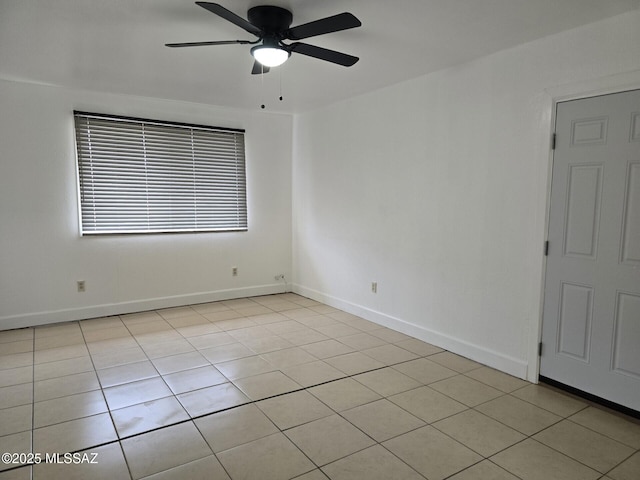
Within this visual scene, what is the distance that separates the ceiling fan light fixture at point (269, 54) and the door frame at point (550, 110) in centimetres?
184

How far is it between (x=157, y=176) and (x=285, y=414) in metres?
3.40

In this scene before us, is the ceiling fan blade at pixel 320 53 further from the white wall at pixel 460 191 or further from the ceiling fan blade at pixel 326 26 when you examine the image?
the white wall at pixel 460 191

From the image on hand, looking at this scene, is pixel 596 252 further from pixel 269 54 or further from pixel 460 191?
pixel 269 54

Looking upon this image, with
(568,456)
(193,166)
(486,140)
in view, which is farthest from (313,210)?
(568,456)

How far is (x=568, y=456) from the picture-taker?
2.16 meters

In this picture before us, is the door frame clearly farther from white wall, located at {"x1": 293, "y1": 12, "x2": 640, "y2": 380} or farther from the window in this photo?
the window

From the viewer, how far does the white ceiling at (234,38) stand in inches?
93.6

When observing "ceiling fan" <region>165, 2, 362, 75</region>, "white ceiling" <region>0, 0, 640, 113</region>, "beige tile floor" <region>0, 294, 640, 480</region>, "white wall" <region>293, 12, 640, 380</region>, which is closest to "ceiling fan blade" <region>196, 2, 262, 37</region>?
"ceiling fan" <region>165, 2, 362, 75</region>

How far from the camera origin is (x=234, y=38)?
2885 millimetres

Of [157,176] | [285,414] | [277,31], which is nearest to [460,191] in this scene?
[277,31]

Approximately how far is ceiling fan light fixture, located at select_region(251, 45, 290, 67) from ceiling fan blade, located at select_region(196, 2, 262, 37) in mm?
91

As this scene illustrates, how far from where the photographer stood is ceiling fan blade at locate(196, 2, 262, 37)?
6.59ft

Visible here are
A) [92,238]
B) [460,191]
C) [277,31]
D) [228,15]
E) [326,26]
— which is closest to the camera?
[228,15]

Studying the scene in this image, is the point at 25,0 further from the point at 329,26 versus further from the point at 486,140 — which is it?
the point at 486,140
